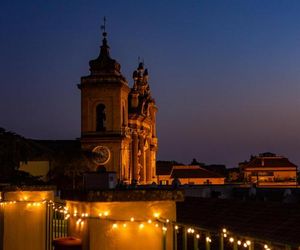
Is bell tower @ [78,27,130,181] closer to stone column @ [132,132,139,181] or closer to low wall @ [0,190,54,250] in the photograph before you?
stone column @ [132,132,139,181]

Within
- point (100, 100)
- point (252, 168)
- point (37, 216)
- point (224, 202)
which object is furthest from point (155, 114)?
point (37, 216)

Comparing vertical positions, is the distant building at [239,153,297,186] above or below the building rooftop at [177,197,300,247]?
above

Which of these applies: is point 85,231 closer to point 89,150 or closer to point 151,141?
point 89,150

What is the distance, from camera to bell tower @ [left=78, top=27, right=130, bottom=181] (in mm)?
52312

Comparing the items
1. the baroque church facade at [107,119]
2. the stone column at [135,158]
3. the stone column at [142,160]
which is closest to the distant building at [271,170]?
the stone column at [142,160]

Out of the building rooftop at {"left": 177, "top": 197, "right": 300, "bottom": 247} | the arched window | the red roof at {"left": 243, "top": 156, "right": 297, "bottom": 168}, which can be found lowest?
the building rooftop at {"left": 177, "top": 197, "right": 300, "bottom": 247}

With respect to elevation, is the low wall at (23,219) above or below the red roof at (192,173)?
below

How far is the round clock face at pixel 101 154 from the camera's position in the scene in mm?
51397

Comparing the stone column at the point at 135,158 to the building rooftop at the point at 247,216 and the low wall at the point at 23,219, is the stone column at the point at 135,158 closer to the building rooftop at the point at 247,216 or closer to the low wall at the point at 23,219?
the building rooftop at the point at 247,216

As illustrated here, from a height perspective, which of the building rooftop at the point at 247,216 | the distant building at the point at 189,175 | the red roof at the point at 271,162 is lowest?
the building rooftop at the point at 247,216

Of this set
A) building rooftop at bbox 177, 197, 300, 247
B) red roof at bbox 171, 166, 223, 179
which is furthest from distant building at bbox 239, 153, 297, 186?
building rooftop at bbox 177, 197, 300, 247

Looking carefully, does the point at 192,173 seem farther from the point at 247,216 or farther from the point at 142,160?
the point at 247,216

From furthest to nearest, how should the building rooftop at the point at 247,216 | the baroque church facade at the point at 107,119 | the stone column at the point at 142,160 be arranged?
the stone column at the point at 142,160 → the baroque church facade at the point at 107,119 → the building rooftop at the point at 247,216

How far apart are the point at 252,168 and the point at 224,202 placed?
80.6 metres
